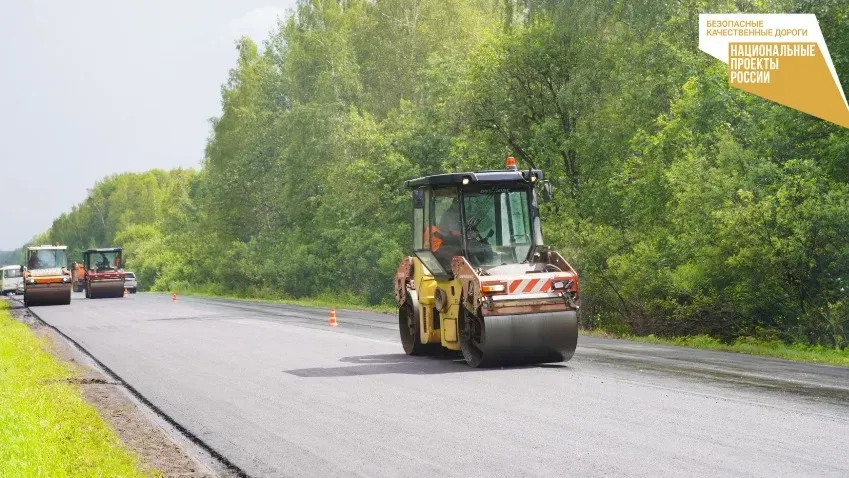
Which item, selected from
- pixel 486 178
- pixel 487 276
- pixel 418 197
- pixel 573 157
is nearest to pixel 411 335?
pixel 418 197

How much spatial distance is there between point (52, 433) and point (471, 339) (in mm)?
6743

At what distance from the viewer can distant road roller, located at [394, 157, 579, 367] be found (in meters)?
15.1

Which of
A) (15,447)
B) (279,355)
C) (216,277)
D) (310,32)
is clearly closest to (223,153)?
(216,277)

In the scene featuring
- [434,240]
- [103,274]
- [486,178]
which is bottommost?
[103,274]

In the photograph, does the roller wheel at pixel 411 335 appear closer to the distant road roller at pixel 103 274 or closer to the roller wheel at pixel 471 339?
the roller wheel at pixel 471 339

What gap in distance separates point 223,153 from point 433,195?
5563 cm

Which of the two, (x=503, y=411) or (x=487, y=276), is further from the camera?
(x=487, y=276)

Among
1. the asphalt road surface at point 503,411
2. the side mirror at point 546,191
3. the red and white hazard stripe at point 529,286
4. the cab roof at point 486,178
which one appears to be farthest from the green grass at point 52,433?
the side mirror at point 546,191

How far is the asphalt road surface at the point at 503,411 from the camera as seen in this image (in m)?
8.50

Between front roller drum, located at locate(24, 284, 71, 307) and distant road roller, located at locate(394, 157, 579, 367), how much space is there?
33.1m

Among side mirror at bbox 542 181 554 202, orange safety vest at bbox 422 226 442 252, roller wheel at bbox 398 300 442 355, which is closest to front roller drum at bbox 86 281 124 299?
roller wheel at bbox 398 300 442 355

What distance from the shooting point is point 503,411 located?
11.3 metres

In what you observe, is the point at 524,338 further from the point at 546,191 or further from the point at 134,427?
the point at 134,427

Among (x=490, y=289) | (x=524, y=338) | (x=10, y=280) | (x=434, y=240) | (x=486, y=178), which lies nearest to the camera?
(x=490, y=289)
